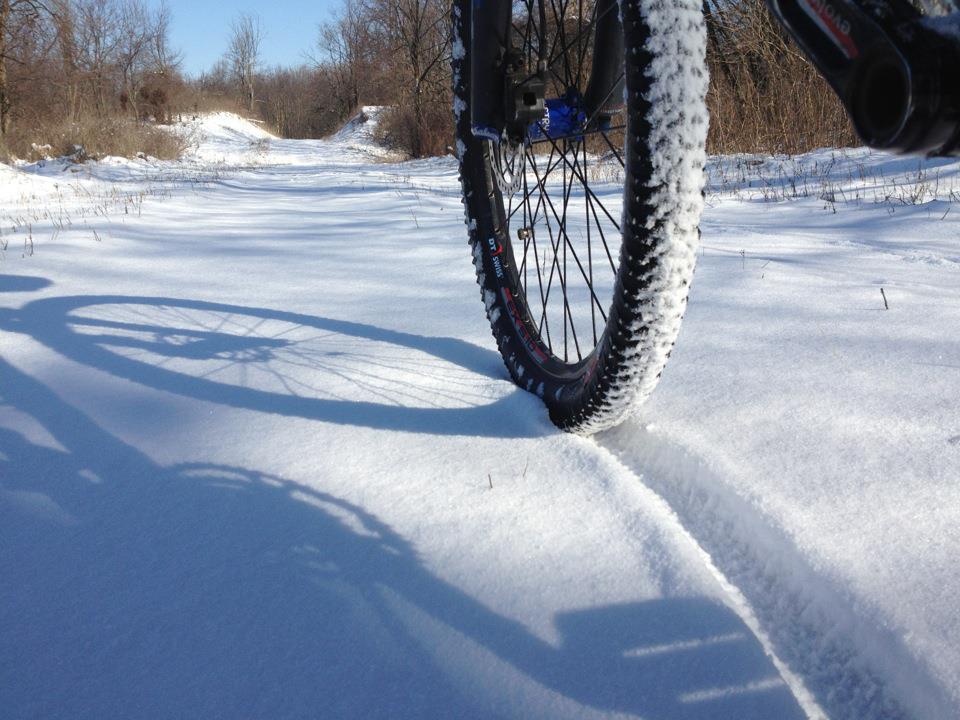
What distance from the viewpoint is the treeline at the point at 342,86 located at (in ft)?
18.7

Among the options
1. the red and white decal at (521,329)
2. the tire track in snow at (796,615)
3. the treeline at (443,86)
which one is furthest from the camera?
the treeline at (443,86)

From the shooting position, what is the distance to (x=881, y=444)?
100 cm

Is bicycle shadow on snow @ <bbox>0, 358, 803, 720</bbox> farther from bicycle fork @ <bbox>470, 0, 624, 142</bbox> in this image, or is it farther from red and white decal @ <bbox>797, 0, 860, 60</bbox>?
bicycle fork @ <bbox>470, 0, 624, 142</bbox>

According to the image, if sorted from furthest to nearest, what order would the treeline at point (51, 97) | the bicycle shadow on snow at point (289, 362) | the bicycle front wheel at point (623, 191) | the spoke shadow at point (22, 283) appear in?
the treeline at point (51, 97) → the spoke shadow at point (22, 283) → the bicycle shadow on snow at point (289, 362) → the bicycle front wheel at point (623, 191)

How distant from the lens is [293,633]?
2.39 ft

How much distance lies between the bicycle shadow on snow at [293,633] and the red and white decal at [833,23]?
0.57 metres

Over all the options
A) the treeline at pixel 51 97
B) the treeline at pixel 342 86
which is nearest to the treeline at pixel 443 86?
the treeline at pixel 342 86

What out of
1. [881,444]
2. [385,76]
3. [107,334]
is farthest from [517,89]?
[385,76]

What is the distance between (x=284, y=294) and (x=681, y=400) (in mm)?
1320

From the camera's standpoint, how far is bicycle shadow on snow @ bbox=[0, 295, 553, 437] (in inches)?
49.8

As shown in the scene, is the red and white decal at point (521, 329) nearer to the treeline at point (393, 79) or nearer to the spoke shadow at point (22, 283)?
the spoke shadow at point (22, 283)

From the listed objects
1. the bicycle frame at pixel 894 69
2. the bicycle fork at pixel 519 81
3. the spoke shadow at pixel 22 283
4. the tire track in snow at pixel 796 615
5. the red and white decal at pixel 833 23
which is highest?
the bicycle fork at pixel 519 81

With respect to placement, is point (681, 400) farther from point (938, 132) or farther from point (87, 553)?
point (87, 553)

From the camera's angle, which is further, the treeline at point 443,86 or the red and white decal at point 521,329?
the treeline at point 443,86
